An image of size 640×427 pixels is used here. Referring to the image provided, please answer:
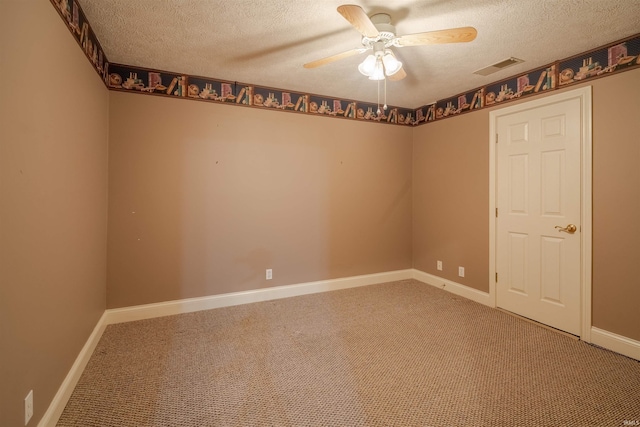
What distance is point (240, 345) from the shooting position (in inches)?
97.9

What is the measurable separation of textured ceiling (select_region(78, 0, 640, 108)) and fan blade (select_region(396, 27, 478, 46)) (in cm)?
27

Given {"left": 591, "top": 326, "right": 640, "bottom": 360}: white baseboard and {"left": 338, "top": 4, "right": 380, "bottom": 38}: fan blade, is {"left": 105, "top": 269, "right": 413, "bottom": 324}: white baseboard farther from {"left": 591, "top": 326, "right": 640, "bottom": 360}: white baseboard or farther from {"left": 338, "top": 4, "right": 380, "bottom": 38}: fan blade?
{"left": 338, "top": 4, "right": 380, "bottom": 38}: fan blade

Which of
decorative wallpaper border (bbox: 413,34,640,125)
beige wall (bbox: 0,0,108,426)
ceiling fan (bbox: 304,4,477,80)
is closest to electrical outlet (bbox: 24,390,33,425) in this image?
beige wall (bbox: 0,0,108,426)

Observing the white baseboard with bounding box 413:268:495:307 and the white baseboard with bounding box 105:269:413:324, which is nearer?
the white baseboard with bounding box 105:269:413:324

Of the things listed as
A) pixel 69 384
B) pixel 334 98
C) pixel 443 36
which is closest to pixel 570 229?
pixel 443 36

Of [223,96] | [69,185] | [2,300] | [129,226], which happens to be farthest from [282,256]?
[2,300]

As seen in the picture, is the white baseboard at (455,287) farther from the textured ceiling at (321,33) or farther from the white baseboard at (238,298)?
the textured ceiling at (321,33)

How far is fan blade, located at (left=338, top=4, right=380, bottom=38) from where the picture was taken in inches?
58.9

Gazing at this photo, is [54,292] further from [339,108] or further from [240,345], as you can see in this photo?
[339,108]

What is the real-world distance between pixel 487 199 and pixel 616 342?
164 cm

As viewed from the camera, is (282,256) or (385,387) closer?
(385,387)

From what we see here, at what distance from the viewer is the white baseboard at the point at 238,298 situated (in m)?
2.94

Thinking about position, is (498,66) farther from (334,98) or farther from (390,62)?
(334,98)

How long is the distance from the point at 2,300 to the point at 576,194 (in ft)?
12.6
